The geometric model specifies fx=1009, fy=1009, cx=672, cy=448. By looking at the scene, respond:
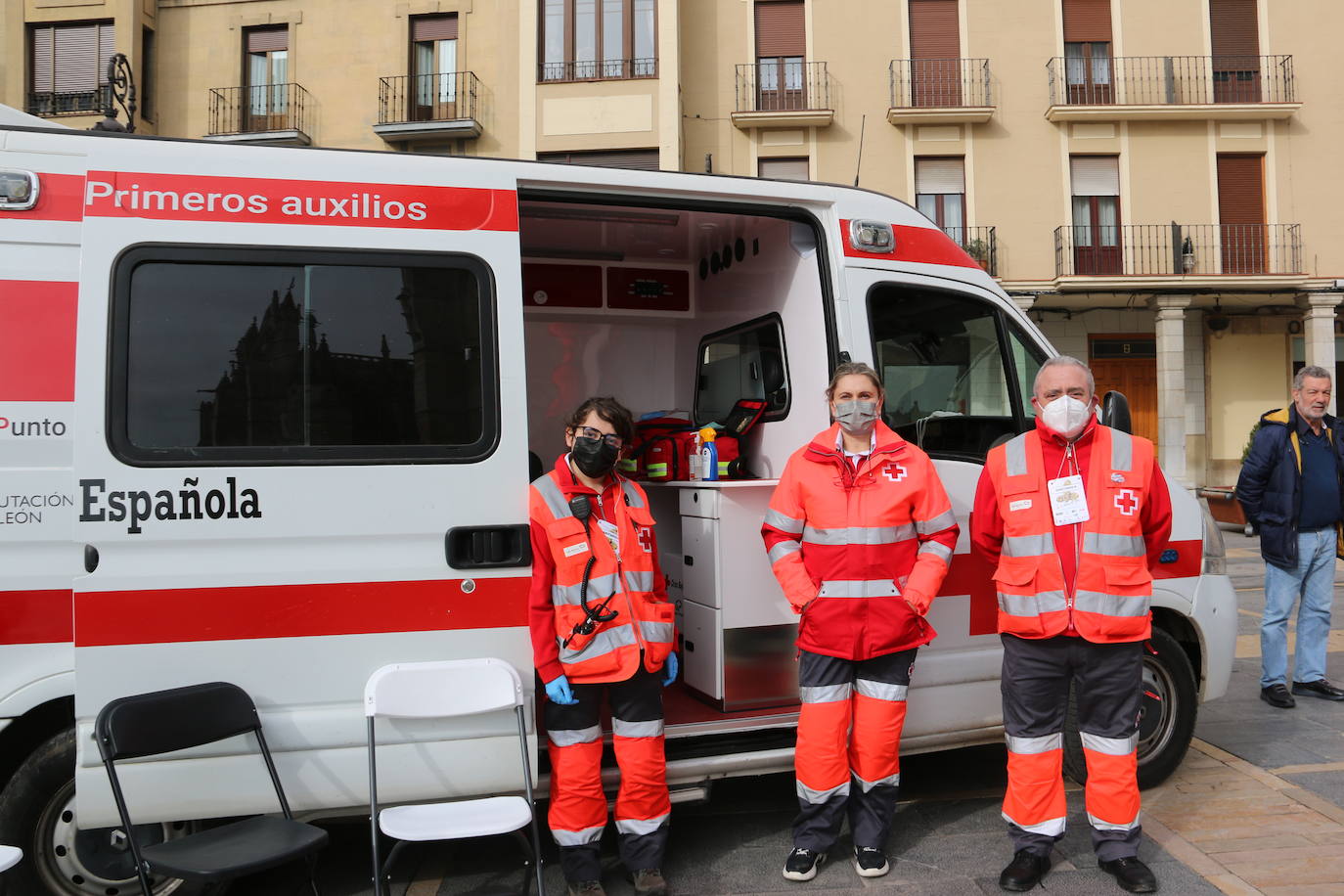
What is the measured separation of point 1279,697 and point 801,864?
3.68 metres

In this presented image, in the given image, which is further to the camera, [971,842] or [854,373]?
[971,842]

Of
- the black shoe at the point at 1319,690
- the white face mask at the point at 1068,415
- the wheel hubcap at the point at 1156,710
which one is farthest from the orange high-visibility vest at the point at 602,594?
the black shoe at the point at 1319,690

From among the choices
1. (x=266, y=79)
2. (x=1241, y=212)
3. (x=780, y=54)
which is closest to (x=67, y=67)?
(x=266, y=79)

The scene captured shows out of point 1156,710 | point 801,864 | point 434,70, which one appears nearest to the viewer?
point 801,864

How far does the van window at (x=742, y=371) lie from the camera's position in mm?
4562

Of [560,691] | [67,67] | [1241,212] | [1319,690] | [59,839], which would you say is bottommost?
[1319,690]

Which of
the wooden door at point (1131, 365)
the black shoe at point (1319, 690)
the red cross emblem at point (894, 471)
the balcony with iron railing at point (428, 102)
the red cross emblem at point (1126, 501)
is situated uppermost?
the balcony with iron railing at point (428, 102)

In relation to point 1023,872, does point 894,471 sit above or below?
above

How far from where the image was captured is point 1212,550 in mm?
4434

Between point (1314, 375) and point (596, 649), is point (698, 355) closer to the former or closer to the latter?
point (596, 649)

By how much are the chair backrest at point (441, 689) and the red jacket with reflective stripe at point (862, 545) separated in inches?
40.0

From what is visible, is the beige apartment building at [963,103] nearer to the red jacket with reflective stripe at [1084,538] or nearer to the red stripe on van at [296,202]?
the red stripe on van at [296,202]

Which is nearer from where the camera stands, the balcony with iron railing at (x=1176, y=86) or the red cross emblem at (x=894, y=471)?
the red cross emblem at (x=894, y=471)

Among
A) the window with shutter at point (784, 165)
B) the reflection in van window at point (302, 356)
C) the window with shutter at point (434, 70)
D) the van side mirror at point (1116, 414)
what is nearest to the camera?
the reflection in van window at point (302, 356)
